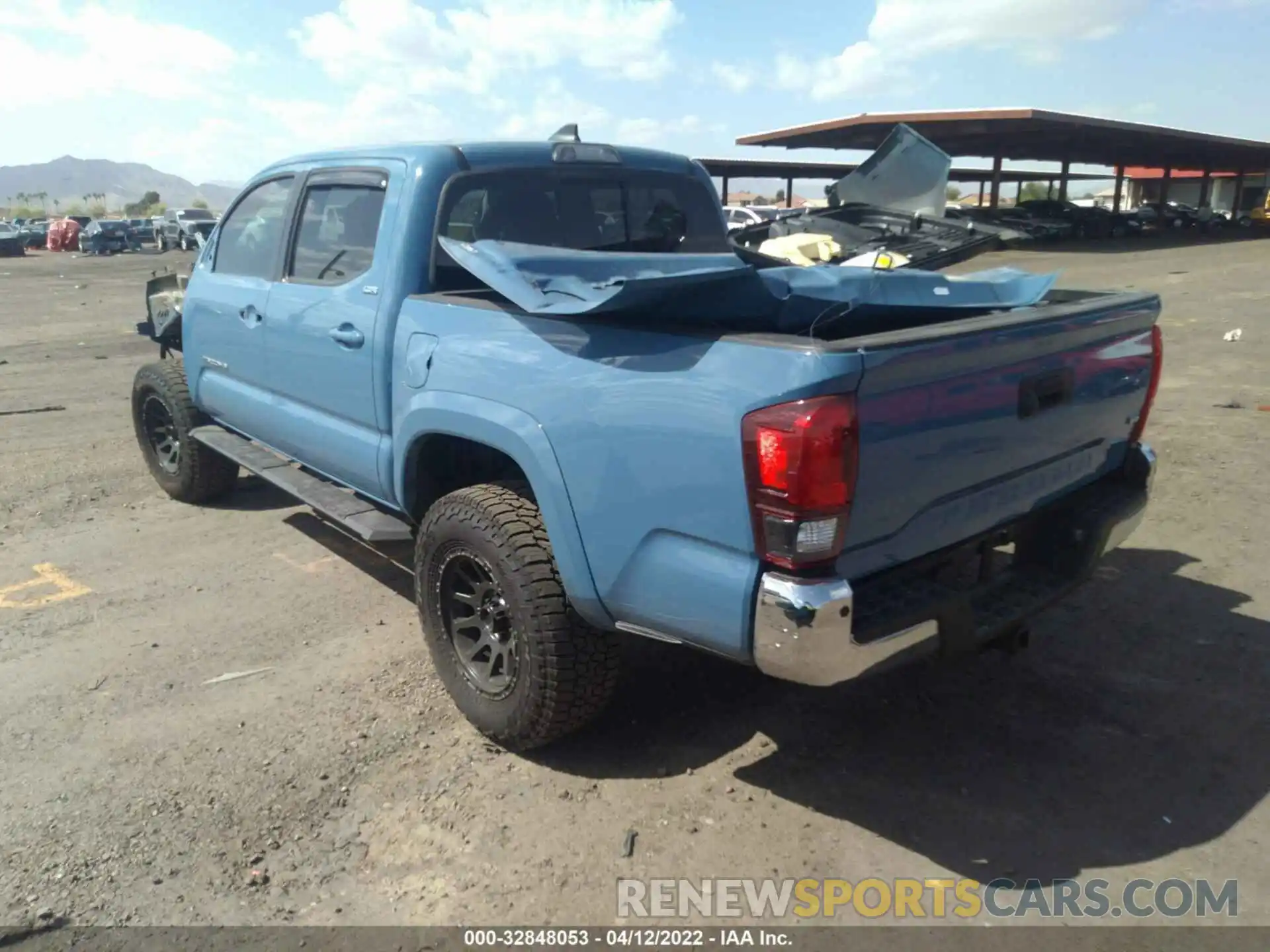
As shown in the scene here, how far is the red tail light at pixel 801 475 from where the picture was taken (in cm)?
242

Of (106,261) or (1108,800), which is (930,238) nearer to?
(1108,800)

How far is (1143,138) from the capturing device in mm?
33844

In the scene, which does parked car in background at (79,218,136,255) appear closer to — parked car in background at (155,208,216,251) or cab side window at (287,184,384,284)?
parked car in background at (155,208,216,251)

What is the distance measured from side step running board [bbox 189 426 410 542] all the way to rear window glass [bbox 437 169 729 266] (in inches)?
43.1

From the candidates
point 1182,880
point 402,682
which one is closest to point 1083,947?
point 1182,880

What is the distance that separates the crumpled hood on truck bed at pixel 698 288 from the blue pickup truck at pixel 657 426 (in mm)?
12

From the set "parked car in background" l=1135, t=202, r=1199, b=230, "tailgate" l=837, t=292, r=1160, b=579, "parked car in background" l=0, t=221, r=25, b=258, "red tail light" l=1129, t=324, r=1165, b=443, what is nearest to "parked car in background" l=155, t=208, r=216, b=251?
"parked car in background" l=0, t=221, r=25, b=258

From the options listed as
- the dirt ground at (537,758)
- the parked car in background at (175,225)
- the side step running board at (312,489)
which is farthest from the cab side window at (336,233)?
the parked car in background at (175,225)

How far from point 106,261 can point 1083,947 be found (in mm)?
38966

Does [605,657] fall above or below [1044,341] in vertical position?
below

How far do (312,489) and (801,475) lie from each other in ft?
9.31

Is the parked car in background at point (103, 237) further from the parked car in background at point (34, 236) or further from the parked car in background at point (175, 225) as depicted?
the parked car in background at point (34, 236)

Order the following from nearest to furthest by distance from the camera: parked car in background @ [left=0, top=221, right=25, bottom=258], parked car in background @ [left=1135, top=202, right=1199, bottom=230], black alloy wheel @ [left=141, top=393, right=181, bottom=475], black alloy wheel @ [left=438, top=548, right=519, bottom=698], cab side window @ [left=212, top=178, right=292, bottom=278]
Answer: black alloy wheel @ [left=438, top=548, right=519, bottom=698] < cab side window @ [left=212, top=178, right=292, bottom=278] < black alloy wheel @ [left=141, top=393, right=181, bottom=475] < parked car in background @ [left=0, top=221, right=25, bottom=258] < parked car in background @ [left=1135, top=202, right=1199, bottom=230]

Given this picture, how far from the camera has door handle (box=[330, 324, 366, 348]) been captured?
3.92 meters
